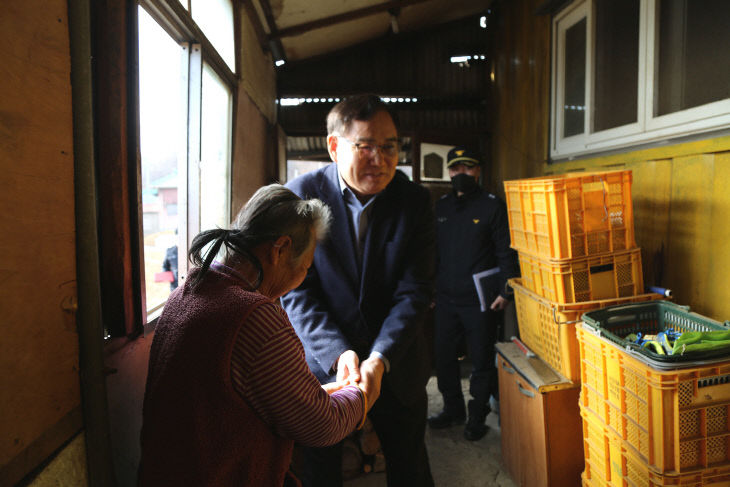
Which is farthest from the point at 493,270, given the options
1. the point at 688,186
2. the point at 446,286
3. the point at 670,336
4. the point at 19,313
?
the point at 19,313

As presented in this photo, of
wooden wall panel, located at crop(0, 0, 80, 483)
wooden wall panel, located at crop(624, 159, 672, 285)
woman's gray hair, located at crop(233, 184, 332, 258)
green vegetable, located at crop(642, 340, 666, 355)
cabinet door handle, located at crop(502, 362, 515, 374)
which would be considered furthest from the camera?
cabinet door handle, located at crop(502, 362, 515, 374)

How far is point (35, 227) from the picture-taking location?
35.8 inches

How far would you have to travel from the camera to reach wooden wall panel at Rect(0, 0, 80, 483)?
831mm

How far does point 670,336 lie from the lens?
1674 millimetres

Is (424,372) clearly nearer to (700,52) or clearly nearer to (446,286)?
(446,286)

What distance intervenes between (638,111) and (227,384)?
8.95 ft

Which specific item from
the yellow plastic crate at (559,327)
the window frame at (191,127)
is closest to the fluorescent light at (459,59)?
the window frame at (191,127)

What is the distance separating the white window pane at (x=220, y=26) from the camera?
2535 millimetres

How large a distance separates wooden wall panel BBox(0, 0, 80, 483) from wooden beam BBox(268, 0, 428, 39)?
312 cm

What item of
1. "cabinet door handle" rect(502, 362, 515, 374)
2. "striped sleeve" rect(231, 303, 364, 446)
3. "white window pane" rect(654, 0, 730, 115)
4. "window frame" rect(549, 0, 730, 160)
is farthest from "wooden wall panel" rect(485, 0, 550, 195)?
"striped sleeve" rect(231, 303, 364, 446)

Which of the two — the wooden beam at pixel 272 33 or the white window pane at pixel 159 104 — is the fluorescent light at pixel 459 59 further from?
the white window pane at pixel 159 104

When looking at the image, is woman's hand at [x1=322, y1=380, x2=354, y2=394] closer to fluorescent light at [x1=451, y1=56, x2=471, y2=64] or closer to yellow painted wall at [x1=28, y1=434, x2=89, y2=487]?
yellow painted wall at [x1=28, y1=434, x2=89, y2=487]

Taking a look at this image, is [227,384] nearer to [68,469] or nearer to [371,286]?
[68,469]

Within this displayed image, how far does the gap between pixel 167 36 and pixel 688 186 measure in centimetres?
262
